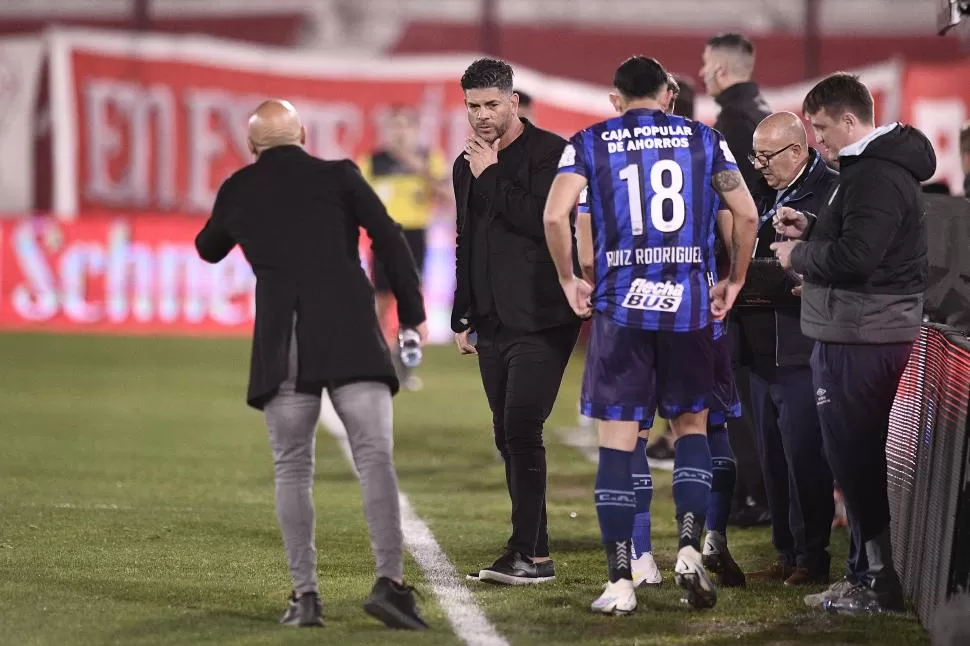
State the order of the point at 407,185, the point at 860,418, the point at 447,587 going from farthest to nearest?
the point at 407,185
the point at 447,587
the point at 860,418

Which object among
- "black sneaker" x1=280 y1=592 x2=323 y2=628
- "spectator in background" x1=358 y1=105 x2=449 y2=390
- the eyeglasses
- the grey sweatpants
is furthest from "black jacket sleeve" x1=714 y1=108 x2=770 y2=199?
"spectator in background" x1=358 y1=105 x2=449 y2=390

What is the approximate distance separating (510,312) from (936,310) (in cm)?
200

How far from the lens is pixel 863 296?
20.9ft

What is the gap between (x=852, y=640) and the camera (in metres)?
6.04

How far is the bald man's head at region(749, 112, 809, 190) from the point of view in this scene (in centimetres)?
716

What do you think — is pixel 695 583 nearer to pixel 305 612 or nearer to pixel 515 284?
pixel 305 612

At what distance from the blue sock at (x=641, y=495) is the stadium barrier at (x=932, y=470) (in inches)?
42.0

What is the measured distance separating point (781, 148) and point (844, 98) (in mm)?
742

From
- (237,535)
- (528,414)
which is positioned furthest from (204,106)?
(528,414)

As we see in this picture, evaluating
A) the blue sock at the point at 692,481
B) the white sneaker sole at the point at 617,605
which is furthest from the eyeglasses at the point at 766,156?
the white sneaker sole at the point at 617,605

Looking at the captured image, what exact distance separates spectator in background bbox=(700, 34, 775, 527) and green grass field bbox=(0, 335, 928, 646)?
0.92 ft

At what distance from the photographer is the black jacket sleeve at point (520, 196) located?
23.2 ft

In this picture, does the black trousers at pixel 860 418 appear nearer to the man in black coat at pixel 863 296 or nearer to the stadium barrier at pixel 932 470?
the man in black coat at pixel 863 296

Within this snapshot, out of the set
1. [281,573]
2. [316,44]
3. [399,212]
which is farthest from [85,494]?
[316,44]
